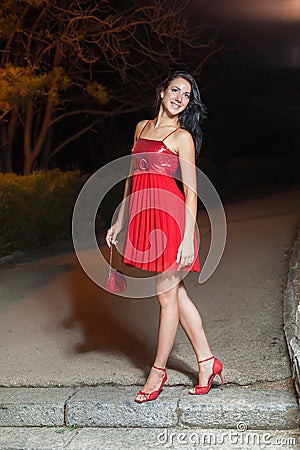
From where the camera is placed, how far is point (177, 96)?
14.8 ft

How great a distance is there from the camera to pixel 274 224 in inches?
478

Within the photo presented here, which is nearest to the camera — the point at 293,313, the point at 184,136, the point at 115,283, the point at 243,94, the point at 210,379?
the point at 184,136

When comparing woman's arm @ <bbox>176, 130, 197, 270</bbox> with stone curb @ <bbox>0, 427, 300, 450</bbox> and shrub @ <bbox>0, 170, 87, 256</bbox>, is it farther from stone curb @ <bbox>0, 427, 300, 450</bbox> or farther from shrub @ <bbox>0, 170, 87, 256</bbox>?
shrub @ <bbox>0, 170, 87, 256</bbox>

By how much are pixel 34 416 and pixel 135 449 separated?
80 cm

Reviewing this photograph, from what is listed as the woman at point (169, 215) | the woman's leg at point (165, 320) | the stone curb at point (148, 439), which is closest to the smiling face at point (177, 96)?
the woman at point (169, 215)

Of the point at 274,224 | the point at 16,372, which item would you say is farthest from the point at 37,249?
the point at 16,372

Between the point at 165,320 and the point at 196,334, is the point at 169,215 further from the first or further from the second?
the point at 196,334

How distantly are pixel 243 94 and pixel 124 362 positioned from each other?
63.7 feet

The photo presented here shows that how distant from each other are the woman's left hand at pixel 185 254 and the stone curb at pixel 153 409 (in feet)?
2.68

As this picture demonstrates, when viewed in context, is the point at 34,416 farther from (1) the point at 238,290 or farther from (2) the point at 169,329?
(1) the point at 238,290

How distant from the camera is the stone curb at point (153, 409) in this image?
4219mm

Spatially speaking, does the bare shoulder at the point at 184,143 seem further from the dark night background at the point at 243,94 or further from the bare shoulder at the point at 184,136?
the dark night background at the point at 243,94

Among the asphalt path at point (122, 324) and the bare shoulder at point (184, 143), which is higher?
the bare shoulder at point (184, 143)

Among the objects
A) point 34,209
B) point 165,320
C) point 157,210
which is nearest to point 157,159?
point 157,210
